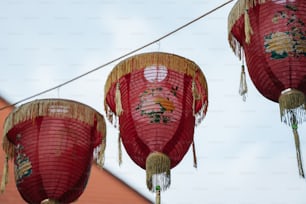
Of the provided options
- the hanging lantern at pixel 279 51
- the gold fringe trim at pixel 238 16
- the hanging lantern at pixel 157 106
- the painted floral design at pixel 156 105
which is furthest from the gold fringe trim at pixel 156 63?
the hanging lantern at pixel 279 51

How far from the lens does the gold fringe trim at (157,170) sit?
8.56 ft

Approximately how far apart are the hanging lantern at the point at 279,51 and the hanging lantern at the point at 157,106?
0.39 metres

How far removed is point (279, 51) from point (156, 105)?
0.60m

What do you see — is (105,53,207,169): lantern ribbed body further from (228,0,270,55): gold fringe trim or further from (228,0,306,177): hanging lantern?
(228,0,306,177): hanging lantern

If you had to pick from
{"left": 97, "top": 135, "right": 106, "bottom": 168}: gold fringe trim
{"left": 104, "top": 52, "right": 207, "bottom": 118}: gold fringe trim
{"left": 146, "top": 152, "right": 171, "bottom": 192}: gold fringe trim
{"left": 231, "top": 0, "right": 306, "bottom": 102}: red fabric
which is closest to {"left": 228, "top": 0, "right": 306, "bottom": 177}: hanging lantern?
{"left": 231, "top": 0, "right": 306, "bottom": 102}: red fabric

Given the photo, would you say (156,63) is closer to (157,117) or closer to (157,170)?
(157,117)

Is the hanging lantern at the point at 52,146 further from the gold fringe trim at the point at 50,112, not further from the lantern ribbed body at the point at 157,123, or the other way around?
the lantern ribbed body at the point at 157,123

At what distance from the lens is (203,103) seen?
2.93m

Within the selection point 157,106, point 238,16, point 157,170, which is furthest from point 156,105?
point 238,16

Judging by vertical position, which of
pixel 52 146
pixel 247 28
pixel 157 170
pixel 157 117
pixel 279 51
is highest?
pixel 247 28

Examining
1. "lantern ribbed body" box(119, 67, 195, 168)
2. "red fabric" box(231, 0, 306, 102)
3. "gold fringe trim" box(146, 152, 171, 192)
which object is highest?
"red fabric" box(231, 0, 306, 102)

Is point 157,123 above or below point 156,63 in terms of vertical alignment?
below

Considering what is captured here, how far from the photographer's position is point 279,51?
2.38m

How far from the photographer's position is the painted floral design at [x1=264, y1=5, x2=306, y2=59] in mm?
2369
